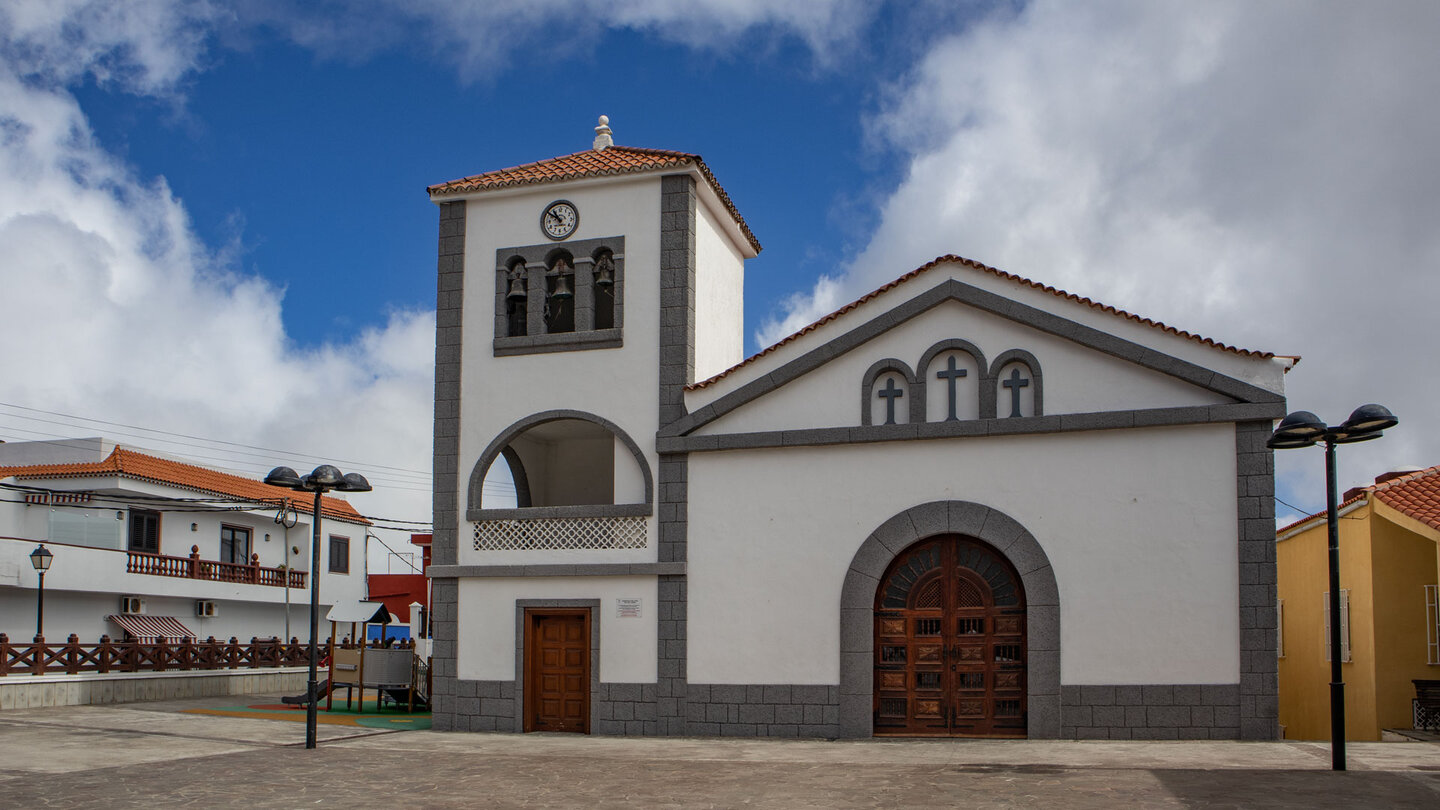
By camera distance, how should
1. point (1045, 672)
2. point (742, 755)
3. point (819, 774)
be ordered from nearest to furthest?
point (819, 774), point (742, 755), point (1045, 672)

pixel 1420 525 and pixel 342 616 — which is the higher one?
pixel 1420 525

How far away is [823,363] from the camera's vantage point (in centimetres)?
1648

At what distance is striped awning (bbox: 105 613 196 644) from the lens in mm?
30547

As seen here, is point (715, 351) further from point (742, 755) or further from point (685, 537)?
point (742, 755)

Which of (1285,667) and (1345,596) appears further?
(1285,667)

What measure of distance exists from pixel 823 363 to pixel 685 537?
3.03m

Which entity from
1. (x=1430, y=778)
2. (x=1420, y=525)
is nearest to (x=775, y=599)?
(x=1430, y=778)

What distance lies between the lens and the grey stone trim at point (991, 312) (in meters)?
14.8

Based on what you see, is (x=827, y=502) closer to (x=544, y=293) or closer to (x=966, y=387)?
(x=966, y=387)

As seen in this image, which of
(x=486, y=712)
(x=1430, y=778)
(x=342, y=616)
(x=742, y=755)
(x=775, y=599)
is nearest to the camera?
(x=1430, y=778)

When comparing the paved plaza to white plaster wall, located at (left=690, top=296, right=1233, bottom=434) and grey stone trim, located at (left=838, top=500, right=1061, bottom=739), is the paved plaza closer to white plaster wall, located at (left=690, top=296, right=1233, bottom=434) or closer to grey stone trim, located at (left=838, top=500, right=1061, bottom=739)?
grey stone trim, located at (left=838, top=500, right=1061, bottom=739)

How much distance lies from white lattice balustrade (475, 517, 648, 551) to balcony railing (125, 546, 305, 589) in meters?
15.2

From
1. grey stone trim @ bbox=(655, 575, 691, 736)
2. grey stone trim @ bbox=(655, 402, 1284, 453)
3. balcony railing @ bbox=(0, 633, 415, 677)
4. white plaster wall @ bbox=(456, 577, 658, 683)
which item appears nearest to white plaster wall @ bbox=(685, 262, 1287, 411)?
grey stone trim @ bbox=(655, 402, 1284, 453)

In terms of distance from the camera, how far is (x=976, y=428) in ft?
50.9
